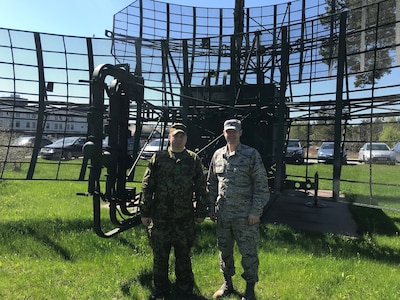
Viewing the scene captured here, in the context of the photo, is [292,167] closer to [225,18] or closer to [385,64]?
[385,64]

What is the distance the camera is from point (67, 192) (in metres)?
11.6

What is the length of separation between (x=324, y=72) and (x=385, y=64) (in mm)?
1365

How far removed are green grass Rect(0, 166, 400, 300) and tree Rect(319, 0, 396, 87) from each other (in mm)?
1837

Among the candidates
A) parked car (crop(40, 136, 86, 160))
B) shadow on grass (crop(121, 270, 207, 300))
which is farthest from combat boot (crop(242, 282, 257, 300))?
parked car (crop(40, 136, 86, 160))

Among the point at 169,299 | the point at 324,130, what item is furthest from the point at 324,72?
the point at 169,299

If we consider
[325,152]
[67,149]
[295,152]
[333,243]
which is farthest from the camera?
[295,152]

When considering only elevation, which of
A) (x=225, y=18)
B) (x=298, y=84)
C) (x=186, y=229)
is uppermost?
(x=225, y=18)

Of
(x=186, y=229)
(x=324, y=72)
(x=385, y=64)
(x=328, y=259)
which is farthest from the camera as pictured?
(x=324, y=72)

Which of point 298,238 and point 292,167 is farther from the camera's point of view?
point 292,167

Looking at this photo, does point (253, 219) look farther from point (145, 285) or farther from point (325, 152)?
point (325, 152)

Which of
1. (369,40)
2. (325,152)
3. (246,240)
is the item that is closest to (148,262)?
(246,240)

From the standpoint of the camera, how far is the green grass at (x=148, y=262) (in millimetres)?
4547

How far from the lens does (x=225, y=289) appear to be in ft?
14.5

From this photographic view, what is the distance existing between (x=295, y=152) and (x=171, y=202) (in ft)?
18.0
